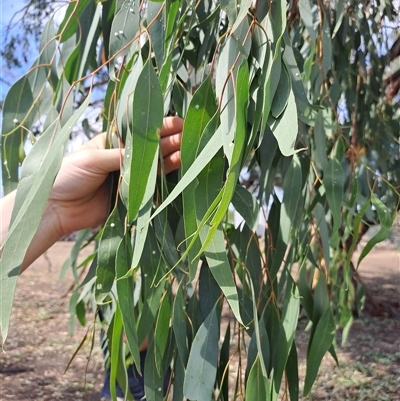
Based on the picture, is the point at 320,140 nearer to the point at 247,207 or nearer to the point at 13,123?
the point at 247,207

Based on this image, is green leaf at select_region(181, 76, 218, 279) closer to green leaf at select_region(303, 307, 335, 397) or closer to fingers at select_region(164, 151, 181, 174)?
fingers at select_region(164, 151, 181, 174)

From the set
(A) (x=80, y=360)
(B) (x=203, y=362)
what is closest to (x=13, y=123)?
(B) (x=203, y=362)

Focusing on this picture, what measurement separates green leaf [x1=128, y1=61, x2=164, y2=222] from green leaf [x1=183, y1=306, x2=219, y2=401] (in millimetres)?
233

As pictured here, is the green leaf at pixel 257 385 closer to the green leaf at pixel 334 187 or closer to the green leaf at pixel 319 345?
the green leaf at pixel 319 345

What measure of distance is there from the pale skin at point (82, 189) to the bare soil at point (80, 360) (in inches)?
22.6

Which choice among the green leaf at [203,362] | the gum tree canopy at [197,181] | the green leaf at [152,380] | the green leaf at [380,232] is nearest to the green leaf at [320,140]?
the gum tree canopy at [197,181]

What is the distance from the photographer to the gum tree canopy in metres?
0.59

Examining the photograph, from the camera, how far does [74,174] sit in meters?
0.82

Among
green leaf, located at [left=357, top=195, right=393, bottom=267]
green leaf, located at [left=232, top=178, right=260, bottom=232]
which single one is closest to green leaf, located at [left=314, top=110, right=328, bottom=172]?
green leaf, located at [left=357, top=195, right=393, bottom=267]

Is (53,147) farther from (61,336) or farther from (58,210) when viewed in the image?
(61,336)

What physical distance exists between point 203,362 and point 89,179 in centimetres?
33

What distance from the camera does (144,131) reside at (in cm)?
61

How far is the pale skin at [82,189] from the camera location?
2.54 ft

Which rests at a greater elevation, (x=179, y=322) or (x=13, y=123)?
(x=13, y=123)
